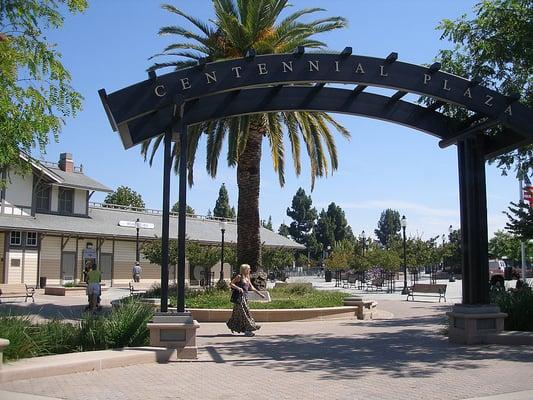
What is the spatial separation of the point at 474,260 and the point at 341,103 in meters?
4.14

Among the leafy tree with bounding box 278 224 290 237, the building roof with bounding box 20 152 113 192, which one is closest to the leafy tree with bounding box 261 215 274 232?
the leafy tree with bounding box 278 224 290 237

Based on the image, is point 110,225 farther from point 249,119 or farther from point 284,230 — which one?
point 284,230

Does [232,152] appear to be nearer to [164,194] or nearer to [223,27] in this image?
[223,27]

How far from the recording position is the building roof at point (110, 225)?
37.6 meters

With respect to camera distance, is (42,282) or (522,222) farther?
(42,282)

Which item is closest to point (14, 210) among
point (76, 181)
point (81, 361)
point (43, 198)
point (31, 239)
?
point (31, 239)

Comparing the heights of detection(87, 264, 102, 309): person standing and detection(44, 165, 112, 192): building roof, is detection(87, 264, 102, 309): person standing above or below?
below

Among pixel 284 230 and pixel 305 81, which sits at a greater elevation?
pixel 284 230

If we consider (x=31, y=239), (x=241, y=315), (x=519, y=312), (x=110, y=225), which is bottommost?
(x=241, y=315)

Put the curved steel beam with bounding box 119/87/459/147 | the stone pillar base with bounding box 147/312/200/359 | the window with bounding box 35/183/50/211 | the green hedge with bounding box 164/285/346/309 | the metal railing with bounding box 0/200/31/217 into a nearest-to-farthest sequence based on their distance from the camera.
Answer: the stone pillar base with bounding box 147/312/200/359 → the curved steel beam with bounding box 119/87/459/147 → the green hedge with bounding box 164/285/346/309 → the metal railing with bounding box 0/200/31/217 → the window with bounding box 35/183/50/211

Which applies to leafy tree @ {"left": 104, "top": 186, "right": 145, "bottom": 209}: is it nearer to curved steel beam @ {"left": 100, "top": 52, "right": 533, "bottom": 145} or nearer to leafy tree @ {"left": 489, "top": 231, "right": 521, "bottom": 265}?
leafy tree @ {"left": 489, "top": 231, "right": 521, "bottom": 265}

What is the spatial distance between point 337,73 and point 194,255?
2313 centimetres

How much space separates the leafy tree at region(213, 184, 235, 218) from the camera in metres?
90.6

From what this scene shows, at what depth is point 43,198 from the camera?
40906mm
